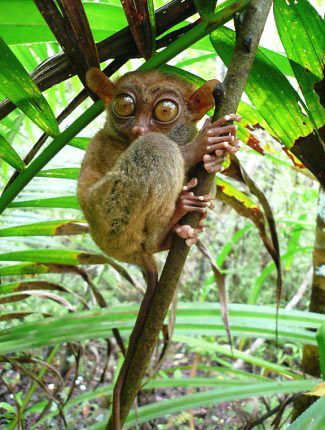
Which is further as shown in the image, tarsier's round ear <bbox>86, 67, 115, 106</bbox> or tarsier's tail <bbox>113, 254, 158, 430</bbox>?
tarsier's round ear <bbox>86, 67, 115, 106</bbox>

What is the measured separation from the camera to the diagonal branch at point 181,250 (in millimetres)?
1284

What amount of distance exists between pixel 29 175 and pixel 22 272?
80 centimetres

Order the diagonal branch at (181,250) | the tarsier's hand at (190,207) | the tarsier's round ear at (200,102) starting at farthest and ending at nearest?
the tarsier's round ear at (200,102) → the tarsier's hand at (190,207) → the diagonal branch at (181,250)

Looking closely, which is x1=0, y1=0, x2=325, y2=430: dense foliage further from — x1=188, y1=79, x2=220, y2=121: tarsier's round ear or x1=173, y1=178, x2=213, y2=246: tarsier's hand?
x1=173, y1=178, x2=213, y2=246: tarsier's hand

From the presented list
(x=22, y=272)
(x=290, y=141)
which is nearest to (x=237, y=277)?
(x=22, y=272)

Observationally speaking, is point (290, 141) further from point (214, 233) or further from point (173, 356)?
point (214, 233)

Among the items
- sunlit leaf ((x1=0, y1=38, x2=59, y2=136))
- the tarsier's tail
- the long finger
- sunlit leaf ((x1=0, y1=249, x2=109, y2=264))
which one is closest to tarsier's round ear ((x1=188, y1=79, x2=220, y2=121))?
the long finger

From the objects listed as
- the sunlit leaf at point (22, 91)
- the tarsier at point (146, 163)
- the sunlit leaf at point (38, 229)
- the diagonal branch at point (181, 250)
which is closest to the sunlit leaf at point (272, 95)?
the tarsier at point (146, 163)

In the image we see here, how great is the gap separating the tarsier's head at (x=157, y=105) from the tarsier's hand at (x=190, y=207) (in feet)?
1.23

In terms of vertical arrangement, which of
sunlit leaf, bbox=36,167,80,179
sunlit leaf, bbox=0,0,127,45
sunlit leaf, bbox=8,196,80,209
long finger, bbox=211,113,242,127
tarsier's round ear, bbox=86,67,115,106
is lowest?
sunlit leaf, bbox=8,196,80,209

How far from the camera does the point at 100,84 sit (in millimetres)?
A: 1824

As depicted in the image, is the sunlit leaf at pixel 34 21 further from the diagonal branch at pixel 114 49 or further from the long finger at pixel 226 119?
the long finger at pixel 226 119

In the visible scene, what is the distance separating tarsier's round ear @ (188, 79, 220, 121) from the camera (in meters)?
1.92

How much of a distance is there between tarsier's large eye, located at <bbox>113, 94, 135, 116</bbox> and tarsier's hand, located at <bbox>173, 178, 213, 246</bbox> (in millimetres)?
503
